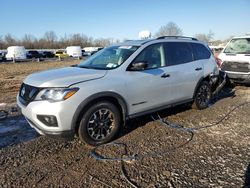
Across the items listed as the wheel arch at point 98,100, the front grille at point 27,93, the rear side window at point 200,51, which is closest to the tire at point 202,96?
the rear side window at point 200,51

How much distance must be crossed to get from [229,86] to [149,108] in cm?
562

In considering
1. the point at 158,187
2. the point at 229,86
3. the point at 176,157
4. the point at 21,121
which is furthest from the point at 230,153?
the point at 229,86

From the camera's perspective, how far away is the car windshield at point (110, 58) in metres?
4.41

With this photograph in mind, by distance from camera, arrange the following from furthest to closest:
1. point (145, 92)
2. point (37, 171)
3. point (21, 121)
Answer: point (21, 121)
point (145, 92)
point (37, 171)

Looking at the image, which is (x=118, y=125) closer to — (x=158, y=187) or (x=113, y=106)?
(x=113, y=106)

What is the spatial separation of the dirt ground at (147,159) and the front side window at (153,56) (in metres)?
1.26

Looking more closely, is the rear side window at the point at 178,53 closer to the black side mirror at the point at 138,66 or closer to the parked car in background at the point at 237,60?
the black side mirror at the point at 138,66

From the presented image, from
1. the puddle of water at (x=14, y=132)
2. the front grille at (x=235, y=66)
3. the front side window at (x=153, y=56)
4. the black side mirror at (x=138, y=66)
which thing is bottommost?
the puddle of water at (x=14, y=132)

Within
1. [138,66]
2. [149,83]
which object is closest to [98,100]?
[138,66]

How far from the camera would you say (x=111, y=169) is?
328cm

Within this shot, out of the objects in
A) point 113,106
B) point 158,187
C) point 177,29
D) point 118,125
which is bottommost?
point 158,187

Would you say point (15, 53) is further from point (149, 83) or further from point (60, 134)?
point (60, 134)

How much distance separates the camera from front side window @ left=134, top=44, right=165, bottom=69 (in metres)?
4.54

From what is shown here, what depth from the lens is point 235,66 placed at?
818cm
